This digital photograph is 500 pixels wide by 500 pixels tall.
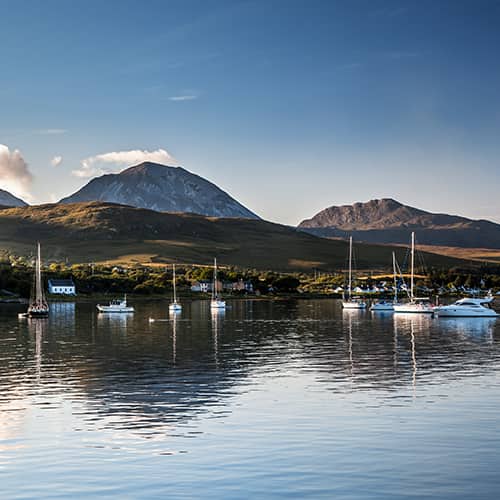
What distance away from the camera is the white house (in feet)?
595

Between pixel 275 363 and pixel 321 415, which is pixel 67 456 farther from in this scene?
pixel 275 363

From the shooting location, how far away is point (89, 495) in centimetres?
2053

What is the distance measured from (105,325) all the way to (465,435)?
7075 cm

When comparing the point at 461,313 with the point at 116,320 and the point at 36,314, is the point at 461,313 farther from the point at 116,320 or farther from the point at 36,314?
the point at 36,314

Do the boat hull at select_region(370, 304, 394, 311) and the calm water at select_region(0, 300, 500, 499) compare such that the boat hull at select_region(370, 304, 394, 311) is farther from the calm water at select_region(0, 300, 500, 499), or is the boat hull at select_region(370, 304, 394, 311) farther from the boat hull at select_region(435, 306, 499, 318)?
the calm water at select_region(0, 300, 500, 499)

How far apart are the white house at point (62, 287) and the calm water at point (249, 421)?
392 feet

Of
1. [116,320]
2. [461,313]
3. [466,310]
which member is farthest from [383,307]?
[116,320]

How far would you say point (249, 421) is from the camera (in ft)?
101

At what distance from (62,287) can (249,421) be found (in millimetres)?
160241

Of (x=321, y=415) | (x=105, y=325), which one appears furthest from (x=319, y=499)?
(x=105, y=325)

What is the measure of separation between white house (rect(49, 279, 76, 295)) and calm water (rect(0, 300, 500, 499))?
119436 millimetres

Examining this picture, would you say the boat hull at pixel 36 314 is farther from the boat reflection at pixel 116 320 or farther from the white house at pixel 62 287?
the white house at pixel 62 287

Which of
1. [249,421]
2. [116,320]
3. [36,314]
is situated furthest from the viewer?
[36,314]

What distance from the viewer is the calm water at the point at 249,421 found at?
21781 mm
